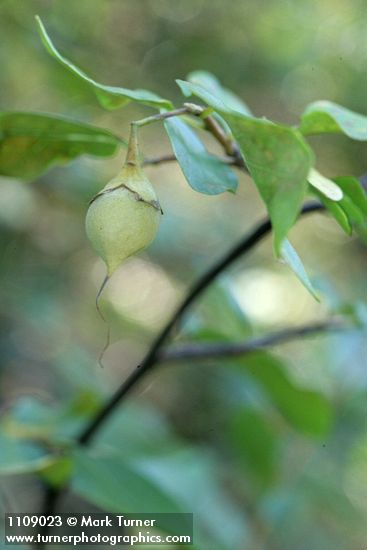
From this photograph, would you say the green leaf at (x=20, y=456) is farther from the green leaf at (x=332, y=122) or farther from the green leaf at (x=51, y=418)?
the green leaf at (x=332, y=122)

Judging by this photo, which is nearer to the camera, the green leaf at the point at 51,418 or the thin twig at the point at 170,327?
the thin twig at the point at 170,327

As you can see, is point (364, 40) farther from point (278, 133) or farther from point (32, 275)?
point (278, 133)

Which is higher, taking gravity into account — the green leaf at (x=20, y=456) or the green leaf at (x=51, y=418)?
the green leaf at (x=51, y=418)

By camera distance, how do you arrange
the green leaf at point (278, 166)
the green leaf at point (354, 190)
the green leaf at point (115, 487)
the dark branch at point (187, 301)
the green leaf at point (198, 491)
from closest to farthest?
the green leaf at point (278, 166) → the green leaf at point (354, 190) → the dark branch at point (187, 301) → the green leaf at point (115, 487) → the green leaf at point (198, 491)

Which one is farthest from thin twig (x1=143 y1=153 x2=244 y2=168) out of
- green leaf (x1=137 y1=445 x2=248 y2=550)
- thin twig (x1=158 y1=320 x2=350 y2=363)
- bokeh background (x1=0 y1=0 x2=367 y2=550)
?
green leaf (x1=137 y1=445 x2=248 y2=550)

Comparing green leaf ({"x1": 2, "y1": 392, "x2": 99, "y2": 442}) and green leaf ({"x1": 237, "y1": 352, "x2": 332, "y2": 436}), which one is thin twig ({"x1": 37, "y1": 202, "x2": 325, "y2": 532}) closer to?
green leaf ({"x1": 2, "y1": 392, "x2": 99, "y2": 442})

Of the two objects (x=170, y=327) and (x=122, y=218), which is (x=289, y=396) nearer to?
(x=170, y=327)

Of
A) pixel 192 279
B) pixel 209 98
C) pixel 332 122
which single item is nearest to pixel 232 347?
pixel 332 122

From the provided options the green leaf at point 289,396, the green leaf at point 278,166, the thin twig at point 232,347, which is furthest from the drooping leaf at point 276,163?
the green leaf at point 289,396
